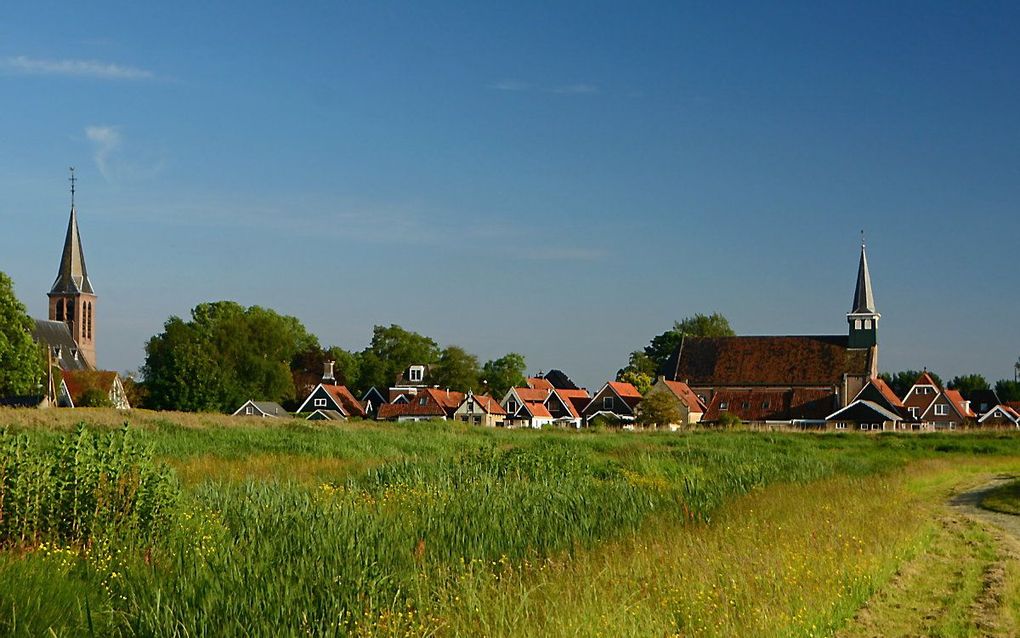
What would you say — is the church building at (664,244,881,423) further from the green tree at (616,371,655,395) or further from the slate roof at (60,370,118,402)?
the slate roof at (60,370,118,402)

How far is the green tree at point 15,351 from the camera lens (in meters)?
54.3

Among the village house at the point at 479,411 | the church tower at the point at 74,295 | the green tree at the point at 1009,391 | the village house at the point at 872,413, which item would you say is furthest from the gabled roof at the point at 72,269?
the green tree at the point at 1009,391

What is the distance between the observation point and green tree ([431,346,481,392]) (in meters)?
105

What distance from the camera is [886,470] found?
29.8 meters

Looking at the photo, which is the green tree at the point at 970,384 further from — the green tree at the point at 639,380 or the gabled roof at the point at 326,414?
the gabled roof at the point at 326,414

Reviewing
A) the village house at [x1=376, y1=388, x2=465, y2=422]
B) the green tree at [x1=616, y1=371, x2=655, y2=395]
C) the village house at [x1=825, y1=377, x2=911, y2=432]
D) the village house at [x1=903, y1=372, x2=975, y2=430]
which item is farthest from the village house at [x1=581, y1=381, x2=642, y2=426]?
the green tree at [x1=616, y1=371, x2=655, y2=395]

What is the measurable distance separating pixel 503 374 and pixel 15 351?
7237 cm

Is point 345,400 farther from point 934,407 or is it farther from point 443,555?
point 443,555

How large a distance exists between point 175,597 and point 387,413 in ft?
279

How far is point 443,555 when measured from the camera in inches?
451

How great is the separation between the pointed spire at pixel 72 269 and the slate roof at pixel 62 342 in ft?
18.6

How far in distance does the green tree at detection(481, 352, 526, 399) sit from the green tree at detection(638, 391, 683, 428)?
3483cm

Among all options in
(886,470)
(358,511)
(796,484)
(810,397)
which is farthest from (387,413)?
(358,511)

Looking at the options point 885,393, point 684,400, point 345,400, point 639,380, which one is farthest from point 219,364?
point 885,393
